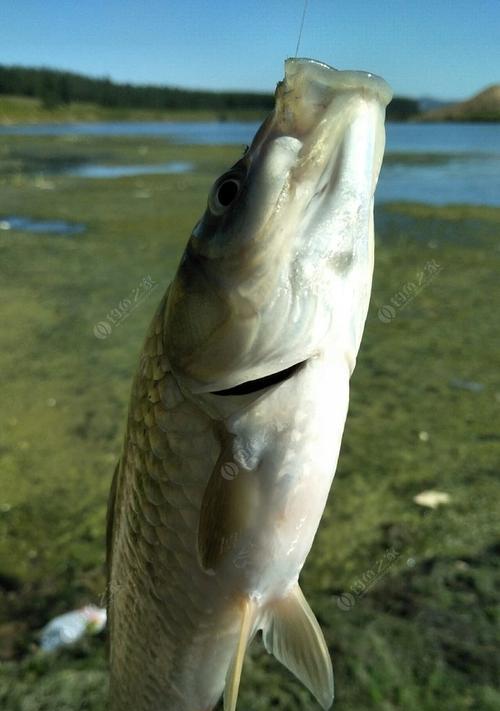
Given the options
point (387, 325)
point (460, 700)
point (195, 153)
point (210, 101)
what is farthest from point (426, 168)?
point (210, 101)

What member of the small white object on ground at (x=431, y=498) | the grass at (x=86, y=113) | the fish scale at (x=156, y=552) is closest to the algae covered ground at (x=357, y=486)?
the small white object on ground at (x=431, y=498)

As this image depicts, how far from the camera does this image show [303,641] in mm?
1337

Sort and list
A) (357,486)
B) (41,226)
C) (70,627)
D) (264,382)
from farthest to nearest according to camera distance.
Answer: (41,226) → (357,486) → (70,627) → (264,382)

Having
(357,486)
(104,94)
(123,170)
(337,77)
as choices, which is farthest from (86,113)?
(337,77)

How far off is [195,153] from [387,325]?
19521mm

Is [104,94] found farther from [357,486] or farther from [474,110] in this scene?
[357,486]

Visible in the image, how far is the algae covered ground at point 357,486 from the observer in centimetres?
229

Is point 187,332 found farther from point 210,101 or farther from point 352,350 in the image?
point 210,101

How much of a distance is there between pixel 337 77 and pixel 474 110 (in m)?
66.2

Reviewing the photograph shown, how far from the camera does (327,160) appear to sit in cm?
109

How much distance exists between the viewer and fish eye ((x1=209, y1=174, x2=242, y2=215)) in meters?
1.15

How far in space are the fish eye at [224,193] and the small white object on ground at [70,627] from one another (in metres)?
1.83

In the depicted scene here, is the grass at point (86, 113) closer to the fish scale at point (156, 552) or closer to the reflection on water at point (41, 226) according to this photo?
the reflection on water at point (41, 226)

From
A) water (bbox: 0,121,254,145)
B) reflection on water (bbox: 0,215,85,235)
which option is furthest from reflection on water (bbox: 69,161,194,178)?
water (bbox: 0,121,254,145)
